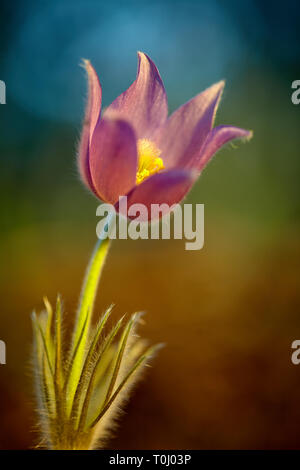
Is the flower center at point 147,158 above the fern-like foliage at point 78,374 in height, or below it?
above

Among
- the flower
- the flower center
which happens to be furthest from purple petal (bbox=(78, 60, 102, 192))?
the flower center

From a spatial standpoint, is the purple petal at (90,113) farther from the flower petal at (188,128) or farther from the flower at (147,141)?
the flower petal at (188,128)

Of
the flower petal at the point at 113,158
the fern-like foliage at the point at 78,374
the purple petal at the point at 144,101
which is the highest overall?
the purple petal at the point at 144,101

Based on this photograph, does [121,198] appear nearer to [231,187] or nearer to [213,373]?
[213,373]

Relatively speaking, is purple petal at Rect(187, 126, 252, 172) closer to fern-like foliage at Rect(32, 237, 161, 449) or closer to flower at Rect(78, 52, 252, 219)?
flower at Rect(78, 52, 252, 219)

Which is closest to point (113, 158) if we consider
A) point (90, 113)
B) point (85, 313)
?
point (90, 113)

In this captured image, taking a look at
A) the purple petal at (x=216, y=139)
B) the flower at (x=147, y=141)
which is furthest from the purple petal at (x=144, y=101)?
the purple petal at (x=216, y=139)
